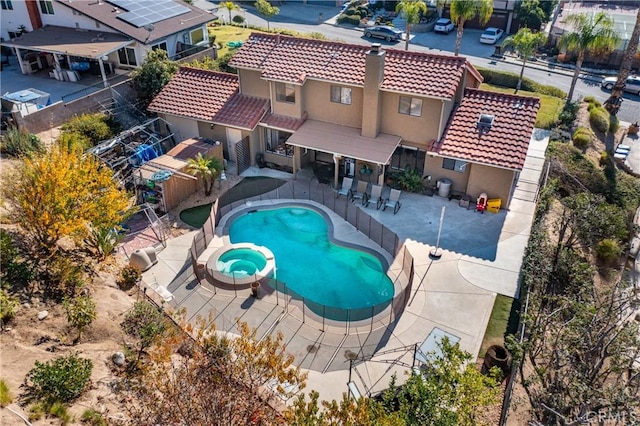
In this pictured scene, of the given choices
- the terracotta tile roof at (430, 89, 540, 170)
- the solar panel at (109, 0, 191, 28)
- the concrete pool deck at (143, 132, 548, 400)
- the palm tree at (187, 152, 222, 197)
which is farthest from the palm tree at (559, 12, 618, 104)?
the solar panel at (109, 0, 191, 28)

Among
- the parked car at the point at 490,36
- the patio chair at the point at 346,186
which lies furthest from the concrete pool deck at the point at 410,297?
the parked car at the point at 490,36

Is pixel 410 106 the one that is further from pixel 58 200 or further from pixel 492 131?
pixel 58 200

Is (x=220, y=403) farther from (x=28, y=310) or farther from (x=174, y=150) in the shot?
(x=174, y=150)

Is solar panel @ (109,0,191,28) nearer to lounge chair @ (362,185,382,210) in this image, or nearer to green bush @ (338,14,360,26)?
green bush @ (338,14,360,26)

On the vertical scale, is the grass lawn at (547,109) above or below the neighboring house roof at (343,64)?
below

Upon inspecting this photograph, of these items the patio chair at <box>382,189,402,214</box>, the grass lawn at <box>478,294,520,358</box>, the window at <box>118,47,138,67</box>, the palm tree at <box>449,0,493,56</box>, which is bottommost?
the grass lawn at <box>478,294,520,358</box>

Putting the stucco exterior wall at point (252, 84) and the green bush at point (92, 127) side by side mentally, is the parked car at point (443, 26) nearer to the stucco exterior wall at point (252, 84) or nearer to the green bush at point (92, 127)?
the stucco exterior wall at point (252, 84)
